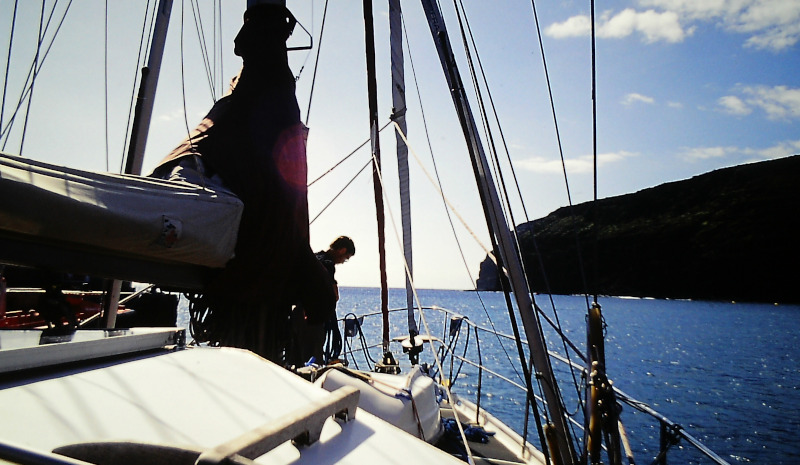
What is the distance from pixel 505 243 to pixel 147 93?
486 centimetres

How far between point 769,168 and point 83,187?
12494 cm

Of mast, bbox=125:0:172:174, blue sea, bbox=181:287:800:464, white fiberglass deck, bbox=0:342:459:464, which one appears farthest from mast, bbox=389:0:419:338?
white fiberglass deck, bbox=0:342:459:464

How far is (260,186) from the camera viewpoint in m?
3.04

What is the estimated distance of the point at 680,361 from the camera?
93.7 ft

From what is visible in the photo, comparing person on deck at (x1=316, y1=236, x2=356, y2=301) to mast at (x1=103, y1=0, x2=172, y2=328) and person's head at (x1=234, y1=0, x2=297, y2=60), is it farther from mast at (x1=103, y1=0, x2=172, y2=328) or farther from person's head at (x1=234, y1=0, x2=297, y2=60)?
mast at (x1=103, y1=0, x2=172, y2=328)

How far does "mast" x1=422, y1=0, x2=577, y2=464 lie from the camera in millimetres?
2480

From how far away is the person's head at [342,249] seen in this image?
16.8ft

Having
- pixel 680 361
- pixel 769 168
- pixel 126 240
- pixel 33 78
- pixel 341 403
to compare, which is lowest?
pixel 680 361

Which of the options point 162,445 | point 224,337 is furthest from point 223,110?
point 162,445

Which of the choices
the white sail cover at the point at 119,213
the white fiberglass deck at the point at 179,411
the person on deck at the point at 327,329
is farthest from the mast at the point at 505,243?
the person on deck at the point at 327,329

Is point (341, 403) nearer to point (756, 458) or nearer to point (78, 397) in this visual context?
point (78, 397)

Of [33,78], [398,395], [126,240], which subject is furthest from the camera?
[33,78]

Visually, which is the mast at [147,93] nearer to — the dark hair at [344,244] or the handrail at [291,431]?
the dark hair at [344,244]

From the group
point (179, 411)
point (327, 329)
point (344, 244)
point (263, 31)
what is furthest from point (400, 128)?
point (179, 411)
